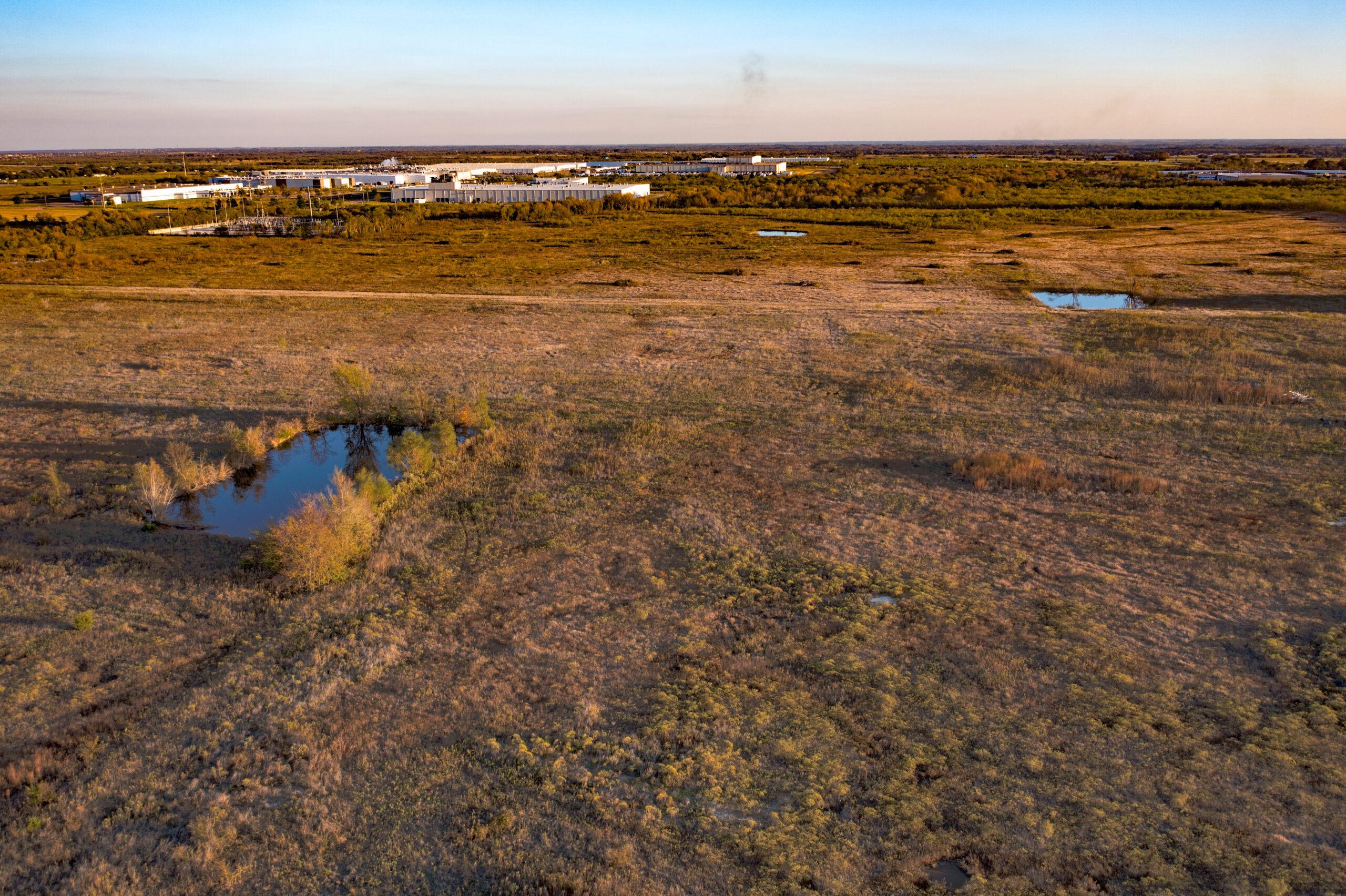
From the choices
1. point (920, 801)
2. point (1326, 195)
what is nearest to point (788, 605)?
point (920, 801)

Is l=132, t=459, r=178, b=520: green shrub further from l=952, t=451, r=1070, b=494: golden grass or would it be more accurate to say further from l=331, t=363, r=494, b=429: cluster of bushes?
l=952, t=451, r=1070, b=494: golden grass

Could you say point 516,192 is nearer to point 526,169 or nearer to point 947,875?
point 526,169

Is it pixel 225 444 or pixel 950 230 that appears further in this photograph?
pixel 950 230

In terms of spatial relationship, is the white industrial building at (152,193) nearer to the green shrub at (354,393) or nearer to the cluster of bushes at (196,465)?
the green shrub at (354,393)

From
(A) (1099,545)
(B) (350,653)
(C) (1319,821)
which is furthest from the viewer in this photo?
(A) (1099,545)

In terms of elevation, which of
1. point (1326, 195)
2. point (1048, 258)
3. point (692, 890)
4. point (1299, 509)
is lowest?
point (692, 890)

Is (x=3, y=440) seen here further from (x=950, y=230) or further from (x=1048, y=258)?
(x=950, y=230)
